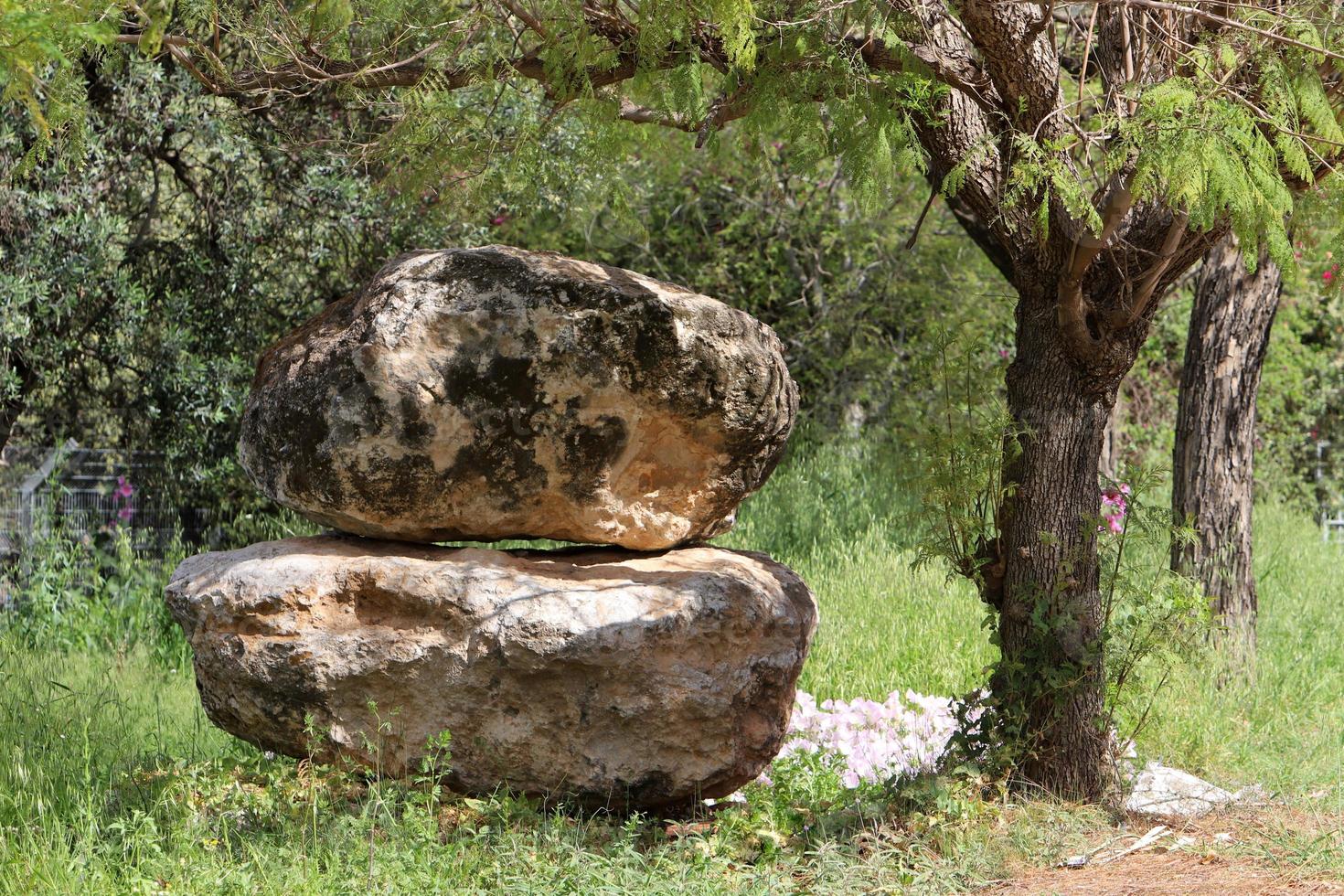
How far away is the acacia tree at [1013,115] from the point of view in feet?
13.2

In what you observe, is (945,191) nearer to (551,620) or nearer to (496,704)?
(551,620)

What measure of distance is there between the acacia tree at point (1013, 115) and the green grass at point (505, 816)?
2.26 ft

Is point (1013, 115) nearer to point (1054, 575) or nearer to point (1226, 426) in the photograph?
point (1054, 575)

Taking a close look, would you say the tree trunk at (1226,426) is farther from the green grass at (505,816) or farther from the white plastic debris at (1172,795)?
the white plastic debris at (1172,795)

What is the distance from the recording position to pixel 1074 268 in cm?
421

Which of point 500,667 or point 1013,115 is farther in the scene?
point 1013,115

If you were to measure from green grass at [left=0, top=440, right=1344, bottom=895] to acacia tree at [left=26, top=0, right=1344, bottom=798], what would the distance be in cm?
69

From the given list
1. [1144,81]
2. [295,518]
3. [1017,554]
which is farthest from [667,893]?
[295,518]

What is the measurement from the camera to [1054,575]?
14.9 ft

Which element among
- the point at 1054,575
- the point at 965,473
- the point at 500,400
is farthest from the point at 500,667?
the point at 1054,575

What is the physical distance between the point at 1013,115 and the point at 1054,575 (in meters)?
1.63

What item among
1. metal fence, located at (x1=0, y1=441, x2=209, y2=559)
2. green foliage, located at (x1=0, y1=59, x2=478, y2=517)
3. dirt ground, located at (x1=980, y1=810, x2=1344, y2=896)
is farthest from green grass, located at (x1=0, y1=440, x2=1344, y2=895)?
green foliage, located at (x1=0, y1=59, x2=478, y2=517)

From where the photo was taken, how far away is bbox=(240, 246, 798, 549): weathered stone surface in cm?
422

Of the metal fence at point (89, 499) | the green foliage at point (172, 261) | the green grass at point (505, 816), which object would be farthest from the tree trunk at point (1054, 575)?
the metal fence at point (89, 499)
